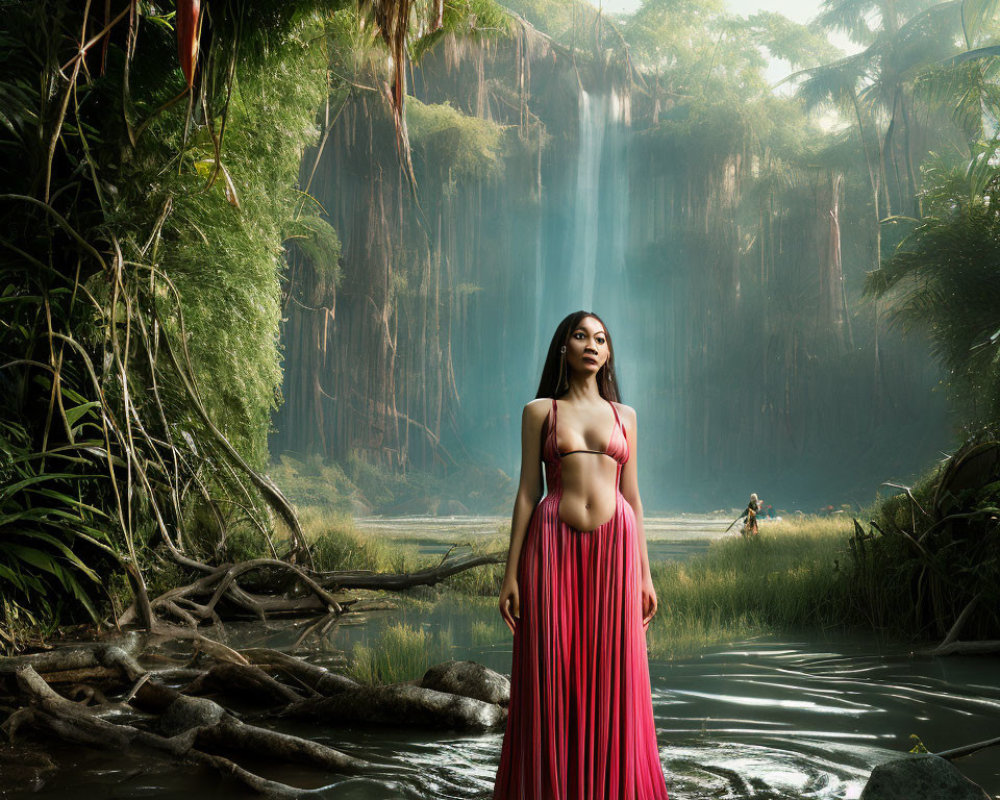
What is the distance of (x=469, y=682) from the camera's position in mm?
3719

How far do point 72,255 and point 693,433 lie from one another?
2819 centimetres

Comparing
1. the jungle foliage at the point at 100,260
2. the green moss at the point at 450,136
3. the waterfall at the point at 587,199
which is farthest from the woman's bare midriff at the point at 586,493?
the waterfall at the point at 587,199

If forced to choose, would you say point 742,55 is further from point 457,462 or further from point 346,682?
point 346,682

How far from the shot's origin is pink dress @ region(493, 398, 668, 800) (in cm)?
218

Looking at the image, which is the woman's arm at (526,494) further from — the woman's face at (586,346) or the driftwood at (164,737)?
the driftwood at (164,737)

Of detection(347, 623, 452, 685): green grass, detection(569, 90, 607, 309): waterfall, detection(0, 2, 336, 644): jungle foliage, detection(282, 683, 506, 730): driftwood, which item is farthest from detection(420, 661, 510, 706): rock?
detection(569, 90, 607, 309): waterfall

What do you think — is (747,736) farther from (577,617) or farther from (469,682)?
(577,617)

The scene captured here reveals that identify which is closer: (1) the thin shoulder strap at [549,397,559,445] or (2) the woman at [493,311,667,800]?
(2) the woman at [493,311,667,800]

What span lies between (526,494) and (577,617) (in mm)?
345

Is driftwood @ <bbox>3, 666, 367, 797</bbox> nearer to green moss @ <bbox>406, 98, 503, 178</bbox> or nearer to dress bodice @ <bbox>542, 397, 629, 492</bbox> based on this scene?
dress bodice @ <bbox>542, 397, 629, 492</bbox>

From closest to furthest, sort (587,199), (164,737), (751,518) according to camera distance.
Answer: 1. (164,737)
2. (751,518)
3. (587,199)

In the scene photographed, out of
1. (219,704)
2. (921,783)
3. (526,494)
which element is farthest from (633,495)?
(219,704)

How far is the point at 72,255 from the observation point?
4340 millimetres

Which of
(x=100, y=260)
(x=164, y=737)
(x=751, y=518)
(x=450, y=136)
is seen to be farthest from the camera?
(x=450, y=136)
